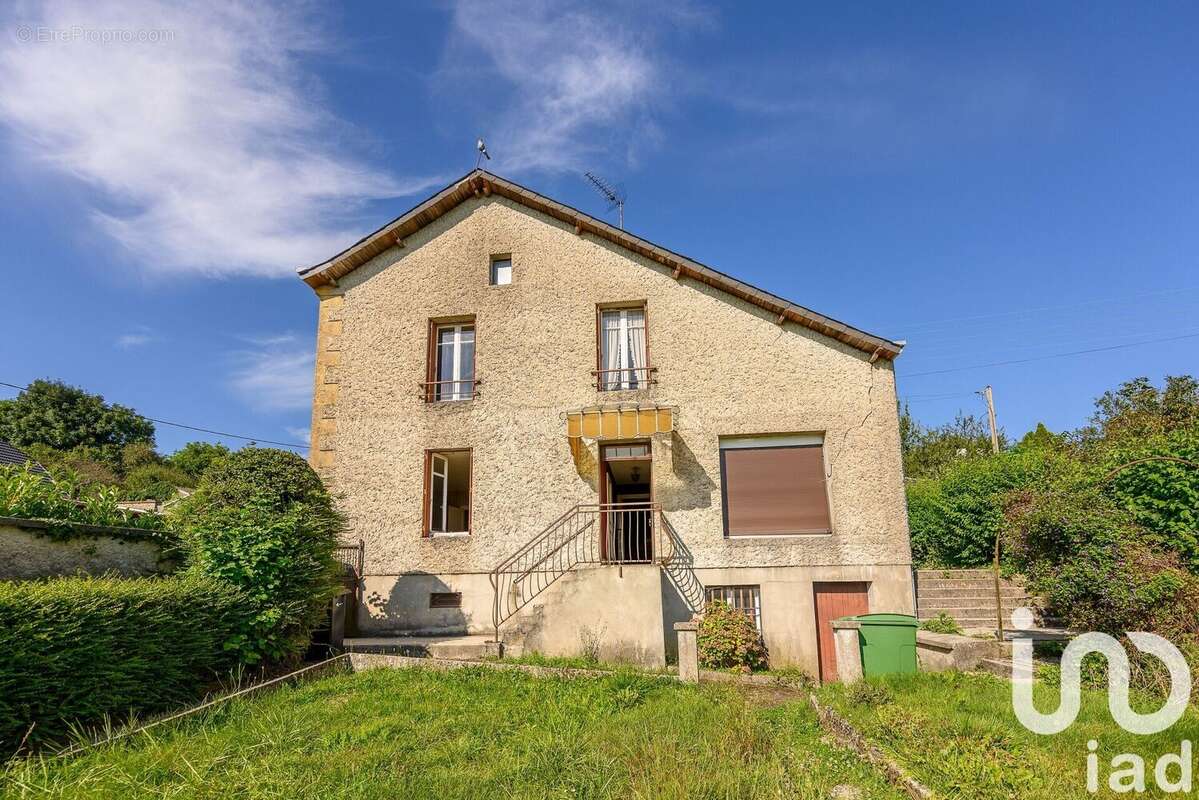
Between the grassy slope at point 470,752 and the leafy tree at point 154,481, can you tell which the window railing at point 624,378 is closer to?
the grassy slope at point 470,752

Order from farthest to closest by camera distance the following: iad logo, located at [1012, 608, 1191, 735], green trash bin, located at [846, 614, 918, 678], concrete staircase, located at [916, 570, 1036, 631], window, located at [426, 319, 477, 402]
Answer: concrete staircase, located at [916, 570, 1036, 631] < window, located at [426, 319, 477, 402] < green trash bin, located at [846, 614, 918, 678] < iad logo, located at [1012, 608, 1191, 735]

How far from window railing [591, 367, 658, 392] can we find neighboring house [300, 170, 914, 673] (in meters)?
0.04

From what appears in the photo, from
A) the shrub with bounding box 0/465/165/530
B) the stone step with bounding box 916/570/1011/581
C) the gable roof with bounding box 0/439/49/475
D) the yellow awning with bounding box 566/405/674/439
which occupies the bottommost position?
the stone step with bounding box 916/570/1011/581

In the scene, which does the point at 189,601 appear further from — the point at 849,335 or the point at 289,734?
the point at 849,335

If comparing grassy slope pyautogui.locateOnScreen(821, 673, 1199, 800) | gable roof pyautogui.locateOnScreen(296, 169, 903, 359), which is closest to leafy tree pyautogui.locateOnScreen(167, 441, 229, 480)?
gable roof pyautogui.locateOnScreen(296, 169, 903, 359)

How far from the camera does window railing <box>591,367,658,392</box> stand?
1242 cm

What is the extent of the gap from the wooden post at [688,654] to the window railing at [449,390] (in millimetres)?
6074

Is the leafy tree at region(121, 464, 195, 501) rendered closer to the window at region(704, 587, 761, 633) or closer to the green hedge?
the green hedge

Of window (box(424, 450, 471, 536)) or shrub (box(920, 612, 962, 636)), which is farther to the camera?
window (box(424, 450, 471, 536))

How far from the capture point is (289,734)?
19.6ft

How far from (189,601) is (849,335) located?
34.5ft

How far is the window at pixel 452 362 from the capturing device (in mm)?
12977

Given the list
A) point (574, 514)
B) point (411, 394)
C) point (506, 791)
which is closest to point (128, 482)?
point (411, 394)

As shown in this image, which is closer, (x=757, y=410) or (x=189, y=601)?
(x=189, y=601)
